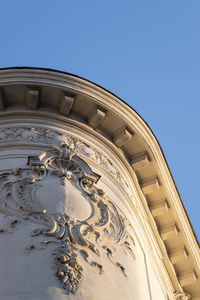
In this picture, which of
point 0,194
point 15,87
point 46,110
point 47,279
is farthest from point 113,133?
point 47,279

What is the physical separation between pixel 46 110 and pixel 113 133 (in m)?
1.58

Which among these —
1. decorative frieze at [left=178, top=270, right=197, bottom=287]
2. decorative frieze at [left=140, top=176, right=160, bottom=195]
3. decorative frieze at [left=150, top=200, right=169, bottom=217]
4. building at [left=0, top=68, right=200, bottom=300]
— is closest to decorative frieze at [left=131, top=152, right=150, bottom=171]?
building at [left=0, top=68, right=200, bottom=300]

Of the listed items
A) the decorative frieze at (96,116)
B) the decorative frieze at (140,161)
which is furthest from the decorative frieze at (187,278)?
the decorative frieze at (96,116)

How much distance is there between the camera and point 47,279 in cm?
841

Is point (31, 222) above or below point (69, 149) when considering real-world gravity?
below

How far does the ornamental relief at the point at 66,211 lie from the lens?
29.5 feet

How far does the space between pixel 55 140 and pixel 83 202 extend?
6.03 feet

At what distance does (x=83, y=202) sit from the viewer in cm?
1009

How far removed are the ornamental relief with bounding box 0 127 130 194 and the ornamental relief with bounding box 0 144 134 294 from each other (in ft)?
1.49

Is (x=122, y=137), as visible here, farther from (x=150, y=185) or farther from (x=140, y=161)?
(x=150, y=185)

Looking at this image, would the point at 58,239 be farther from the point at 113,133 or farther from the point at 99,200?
the point at 113,133

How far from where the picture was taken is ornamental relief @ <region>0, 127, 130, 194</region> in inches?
444

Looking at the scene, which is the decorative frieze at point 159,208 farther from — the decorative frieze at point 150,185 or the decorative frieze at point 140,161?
the decorative frieze at point 140,161

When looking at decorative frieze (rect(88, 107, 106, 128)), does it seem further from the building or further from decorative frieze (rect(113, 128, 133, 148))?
decorative frieze (rect(113, 128, 133, 148))
